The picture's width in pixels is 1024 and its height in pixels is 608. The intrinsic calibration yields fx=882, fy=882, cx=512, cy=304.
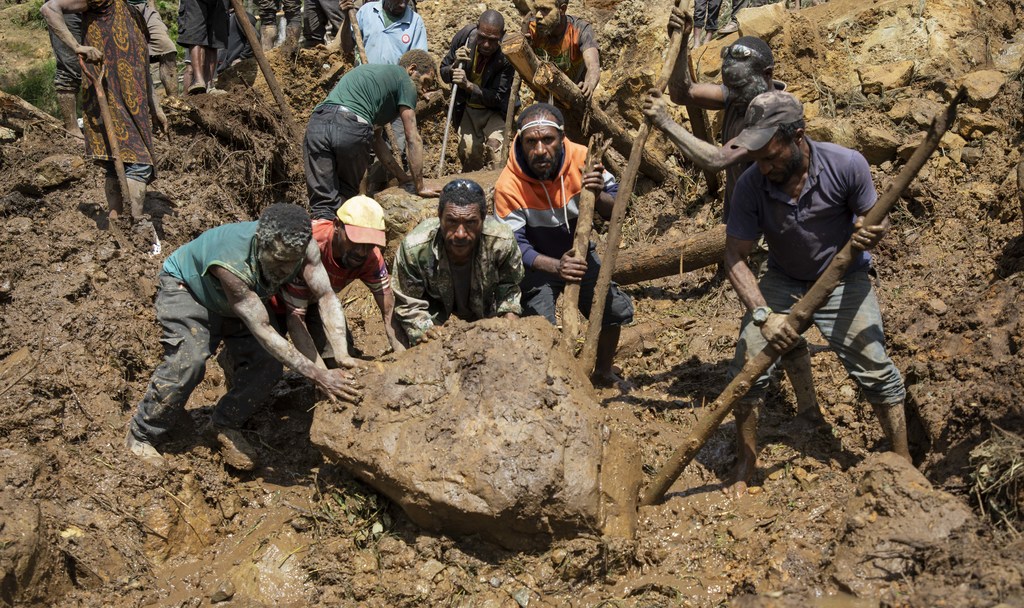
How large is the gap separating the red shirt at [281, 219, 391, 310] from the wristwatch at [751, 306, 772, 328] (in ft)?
7.23

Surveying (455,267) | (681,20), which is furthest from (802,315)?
(681,20)

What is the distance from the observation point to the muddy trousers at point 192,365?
504 cm

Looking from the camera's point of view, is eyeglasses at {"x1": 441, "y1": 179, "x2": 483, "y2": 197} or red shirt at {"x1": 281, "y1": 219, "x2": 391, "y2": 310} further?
red shirt at {"x1": 281, "y1": 219, "x2": 391, "y2": 310}

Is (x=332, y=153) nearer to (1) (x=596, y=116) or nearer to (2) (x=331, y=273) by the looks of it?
(2) (x=331, y=273)

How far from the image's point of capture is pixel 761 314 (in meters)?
4.34

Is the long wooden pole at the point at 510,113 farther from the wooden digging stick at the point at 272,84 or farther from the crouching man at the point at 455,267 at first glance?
the crouching man at the point at 455,267

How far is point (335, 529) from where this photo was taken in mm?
4824

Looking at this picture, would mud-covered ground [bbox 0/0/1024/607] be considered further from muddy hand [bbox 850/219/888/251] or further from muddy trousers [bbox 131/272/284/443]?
muddy hand [bbox 850/219/888/251]

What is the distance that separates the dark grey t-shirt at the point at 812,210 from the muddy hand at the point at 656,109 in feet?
1.86

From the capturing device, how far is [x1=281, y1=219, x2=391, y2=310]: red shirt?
5094 mm

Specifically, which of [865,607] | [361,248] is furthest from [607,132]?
[865,607]

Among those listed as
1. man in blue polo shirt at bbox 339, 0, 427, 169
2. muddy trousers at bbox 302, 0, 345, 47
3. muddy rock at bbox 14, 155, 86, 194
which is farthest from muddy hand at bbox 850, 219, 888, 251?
muddy trousers at bbox 302, 0, 345, 47

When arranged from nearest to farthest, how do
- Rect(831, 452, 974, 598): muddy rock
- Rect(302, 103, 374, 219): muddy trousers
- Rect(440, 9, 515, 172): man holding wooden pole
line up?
Rect(831, 452, 974, 598): muddy rock → Rect(302, 103, 374, 219): muddy trousers → Rect(440, 9, 515, 172): man holding wooden pole

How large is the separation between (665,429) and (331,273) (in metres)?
2.27
